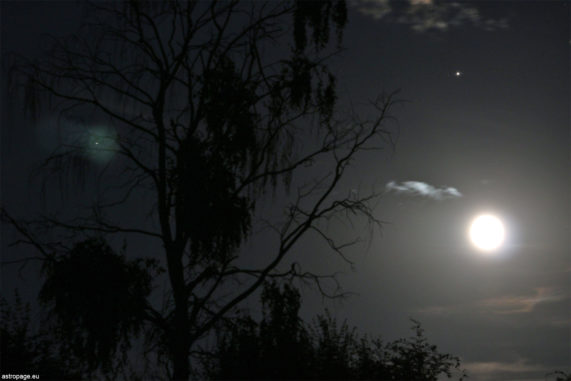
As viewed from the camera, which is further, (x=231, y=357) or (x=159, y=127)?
(x=159, y=127)

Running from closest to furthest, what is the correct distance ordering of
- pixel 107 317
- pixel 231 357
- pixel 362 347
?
pixel 107 317 → pixel 231 357 → pixel 362 347

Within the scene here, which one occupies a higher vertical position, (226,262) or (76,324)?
(226,262)

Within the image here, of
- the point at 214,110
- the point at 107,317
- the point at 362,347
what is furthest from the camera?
the point at 362,347

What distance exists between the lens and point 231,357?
8.87 metres

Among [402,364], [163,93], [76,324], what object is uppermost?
[163,93]

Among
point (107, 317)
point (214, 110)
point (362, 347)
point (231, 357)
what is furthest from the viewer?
point (362, 347)

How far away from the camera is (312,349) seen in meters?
10.0

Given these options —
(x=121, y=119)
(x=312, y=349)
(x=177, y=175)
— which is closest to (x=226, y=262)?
(x=177, y=175)

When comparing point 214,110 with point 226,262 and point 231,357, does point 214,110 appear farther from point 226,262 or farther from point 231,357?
point 231,357

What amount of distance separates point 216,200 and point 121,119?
102 inches

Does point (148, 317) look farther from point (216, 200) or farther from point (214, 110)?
point (214, 110)

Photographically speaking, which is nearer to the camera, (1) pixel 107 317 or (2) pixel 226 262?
(1) pixel 107 317

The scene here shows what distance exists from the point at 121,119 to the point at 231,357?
4925 mm

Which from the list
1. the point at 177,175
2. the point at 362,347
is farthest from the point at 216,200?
the point at 362,347
